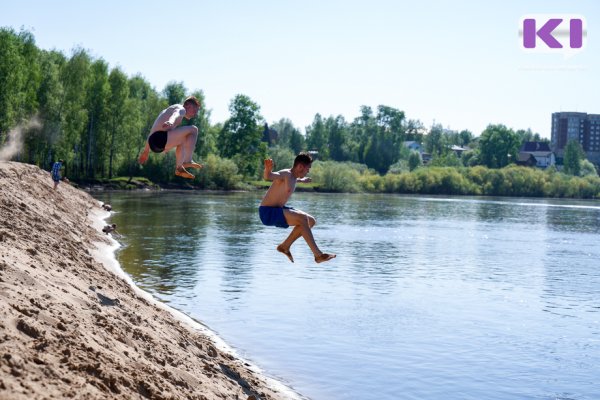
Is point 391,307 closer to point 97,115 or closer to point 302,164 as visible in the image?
point 302,164

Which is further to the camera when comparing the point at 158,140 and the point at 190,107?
the point at 158,140

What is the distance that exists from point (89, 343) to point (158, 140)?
5.01 meters

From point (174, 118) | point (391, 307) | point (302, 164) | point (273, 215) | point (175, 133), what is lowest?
point (391, 307)

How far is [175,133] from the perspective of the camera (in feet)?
48.7

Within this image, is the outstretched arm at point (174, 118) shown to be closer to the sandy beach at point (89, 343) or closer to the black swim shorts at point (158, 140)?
the black swim shorts at point (158, 140)

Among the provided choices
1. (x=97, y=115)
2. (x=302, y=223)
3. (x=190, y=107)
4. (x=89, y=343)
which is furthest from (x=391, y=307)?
(x=97, y=115)

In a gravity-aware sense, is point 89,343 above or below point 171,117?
below

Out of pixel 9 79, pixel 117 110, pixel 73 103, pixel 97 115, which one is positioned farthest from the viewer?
pixel 117 110

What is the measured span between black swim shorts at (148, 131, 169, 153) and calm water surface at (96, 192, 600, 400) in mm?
5483

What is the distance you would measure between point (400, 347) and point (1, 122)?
6353cm

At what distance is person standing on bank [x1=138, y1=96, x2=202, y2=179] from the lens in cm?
1417

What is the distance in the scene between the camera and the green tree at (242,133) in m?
140

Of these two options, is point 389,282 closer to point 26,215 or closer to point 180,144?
point 26,215

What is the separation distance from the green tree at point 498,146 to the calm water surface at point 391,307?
14844cm
